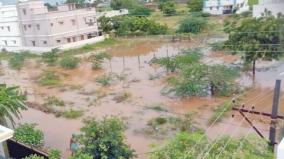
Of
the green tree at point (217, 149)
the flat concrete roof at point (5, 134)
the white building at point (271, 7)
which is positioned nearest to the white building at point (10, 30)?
the white building at point (271, 7)

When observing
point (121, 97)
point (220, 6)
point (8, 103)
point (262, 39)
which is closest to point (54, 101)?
point (121, 97)

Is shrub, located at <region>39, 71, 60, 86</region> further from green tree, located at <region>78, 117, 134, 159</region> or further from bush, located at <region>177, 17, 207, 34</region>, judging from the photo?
bush, located at <region>177, 17, 207, 34</region>

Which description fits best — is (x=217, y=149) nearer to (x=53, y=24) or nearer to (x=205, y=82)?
(x=205, y=82)

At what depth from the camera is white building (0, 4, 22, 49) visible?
3278 cm

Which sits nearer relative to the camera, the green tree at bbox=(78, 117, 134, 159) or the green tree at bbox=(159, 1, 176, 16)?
the green tree at bbox=(78, 117, 134, 159)

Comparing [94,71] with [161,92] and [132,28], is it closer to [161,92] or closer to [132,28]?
[161,92]

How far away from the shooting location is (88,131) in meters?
8.80

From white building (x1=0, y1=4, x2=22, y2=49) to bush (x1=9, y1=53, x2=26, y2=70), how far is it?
4375mm

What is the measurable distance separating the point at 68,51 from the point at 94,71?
7.20 metres

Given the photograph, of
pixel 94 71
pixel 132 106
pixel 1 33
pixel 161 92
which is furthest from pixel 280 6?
pixel 1 33

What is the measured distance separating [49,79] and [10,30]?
14702mm

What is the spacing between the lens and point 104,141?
8578 millimetres

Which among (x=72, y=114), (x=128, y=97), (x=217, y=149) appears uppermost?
(x=217, y=149)

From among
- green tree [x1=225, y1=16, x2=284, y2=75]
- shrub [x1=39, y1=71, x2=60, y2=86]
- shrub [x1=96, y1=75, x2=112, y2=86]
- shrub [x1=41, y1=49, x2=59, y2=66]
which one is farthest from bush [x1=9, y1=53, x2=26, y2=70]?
green tree [x1=225, y1=16, x2=284, y2=75]
